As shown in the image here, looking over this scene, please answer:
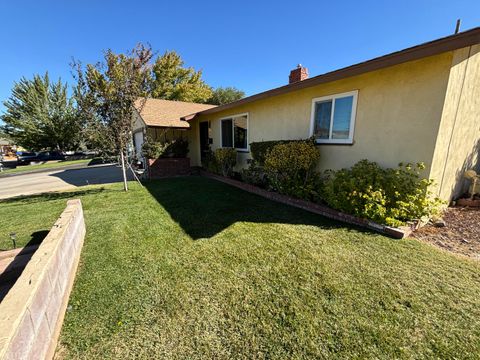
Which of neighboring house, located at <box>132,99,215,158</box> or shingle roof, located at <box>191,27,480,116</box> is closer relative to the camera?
shingle roof, located at <box>191,27,480,116</box>

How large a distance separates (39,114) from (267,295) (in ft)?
112

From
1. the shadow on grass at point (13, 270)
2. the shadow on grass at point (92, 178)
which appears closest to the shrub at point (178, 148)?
the shadow on grass at point (92, 178)

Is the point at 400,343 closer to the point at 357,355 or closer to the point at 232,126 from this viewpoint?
the point at 357,355

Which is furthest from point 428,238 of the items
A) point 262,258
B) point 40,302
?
point 40,302

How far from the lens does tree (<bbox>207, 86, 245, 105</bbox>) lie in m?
33.2

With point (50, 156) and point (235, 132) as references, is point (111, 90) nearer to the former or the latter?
point (235, 132)

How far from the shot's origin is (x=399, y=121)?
14.1 ft

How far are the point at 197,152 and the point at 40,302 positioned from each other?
423 inches

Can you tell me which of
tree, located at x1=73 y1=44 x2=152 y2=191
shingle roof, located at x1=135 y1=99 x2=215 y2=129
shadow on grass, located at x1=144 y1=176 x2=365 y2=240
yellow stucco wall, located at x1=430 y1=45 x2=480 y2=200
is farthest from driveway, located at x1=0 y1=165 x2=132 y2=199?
yellow stucco wall, located at x1=430 y1=45 x2=480 y2=200

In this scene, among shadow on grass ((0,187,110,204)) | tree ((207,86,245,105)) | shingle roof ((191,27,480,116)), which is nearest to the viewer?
shingle roof ((191,27,480,116))

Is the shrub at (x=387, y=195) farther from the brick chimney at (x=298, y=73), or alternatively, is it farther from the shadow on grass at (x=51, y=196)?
the shadow on grass at (x=51, y=196)

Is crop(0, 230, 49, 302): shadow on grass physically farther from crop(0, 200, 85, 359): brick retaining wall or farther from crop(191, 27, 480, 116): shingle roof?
crop(191, 27, 480, 116): shingle roof

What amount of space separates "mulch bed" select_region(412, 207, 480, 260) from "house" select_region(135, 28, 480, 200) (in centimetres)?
58

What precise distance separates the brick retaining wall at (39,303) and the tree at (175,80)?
2777 centimetres
